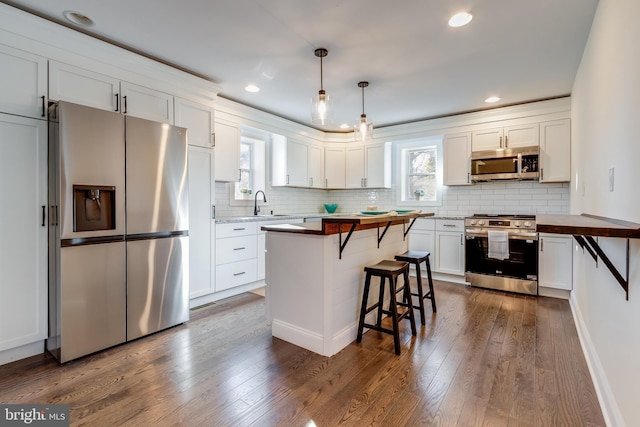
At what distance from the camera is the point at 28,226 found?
2213 millimetres

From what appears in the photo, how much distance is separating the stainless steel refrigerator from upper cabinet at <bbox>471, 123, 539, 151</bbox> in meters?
3.84

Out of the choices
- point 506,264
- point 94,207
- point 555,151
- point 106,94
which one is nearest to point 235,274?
point 94,207

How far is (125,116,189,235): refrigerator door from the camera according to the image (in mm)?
2518

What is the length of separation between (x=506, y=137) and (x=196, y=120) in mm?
3945

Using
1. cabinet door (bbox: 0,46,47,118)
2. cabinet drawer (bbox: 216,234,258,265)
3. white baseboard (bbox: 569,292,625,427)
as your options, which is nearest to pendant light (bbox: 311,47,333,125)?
cabinet drawer (bbox: 216,234,258,265)

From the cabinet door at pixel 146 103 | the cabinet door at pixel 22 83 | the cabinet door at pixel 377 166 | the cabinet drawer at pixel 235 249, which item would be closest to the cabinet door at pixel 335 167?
the cabinet door at pixel 377 166

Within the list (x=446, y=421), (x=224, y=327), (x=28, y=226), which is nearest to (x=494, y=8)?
(x=446, y=421)

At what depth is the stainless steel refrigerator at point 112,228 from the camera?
2193 mm

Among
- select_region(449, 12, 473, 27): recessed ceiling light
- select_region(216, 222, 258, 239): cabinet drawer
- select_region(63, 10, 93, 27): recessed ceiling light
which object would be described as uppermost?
select_region(63, 10, 93, 27): recessed ceiling light

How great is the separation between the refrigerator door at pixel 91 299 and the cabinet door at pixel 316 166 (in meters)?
3.39

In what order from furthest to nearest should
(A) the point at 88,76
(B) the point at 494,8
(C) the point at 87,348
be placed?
(A) the point at 88,76 → (C) the point at 87,348 → (B) the point at 494,8

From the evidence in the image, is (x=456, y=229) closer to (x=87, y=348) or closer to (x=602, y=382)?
(x=602, y=382)

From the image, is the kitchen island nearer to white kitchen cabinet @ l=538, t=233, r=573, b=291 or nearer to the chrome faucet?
the chrome faucet

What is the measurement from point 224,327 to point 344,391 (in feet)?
4.68
